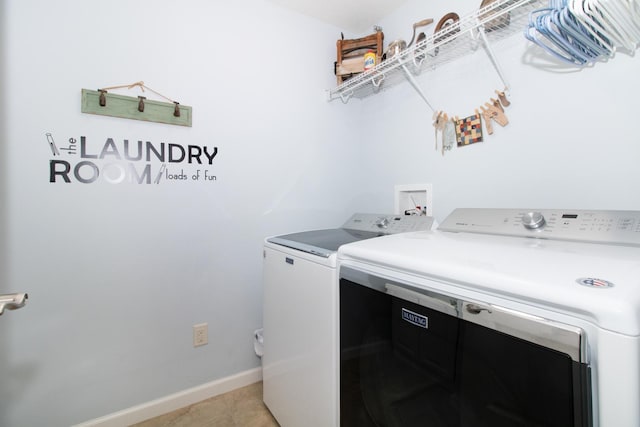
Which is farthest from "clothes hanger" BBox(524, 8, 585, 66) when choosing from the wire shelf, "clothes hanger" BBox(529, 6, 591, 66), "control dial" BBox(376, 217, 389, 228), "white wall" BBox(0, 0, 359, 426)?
"white wall" BBox(0, 0, 359, 426)

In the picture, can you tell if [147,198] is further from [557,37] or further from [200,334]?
[557,37]

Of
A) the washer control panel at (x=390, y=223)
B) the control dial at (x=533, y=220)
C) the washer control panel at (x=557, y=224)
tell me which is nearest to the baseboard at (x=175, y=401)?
the washer control panel at (x=390, y=223)

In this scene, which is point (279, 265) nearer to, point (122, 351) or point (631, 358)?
point (122, 351)

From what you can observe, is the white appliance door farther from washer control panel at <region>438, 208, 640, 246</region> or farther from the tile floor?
washer control panel at <region>438, 208, 640, 246</region>

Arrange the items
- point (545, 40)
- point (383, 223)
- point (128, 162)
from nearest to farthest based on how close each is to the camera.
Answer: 1. point (545, 40)
2. point (128, 162)
3. point (383, 223)

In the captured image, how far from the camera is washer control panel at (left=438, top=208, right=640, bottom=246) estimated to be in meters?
0.90

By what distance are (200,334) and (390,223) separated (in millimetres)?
1251

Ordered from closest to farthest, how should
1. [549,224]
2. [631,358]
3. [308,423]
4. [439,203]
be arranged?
1. [631,358]
2. [549,224]
3. [308,423]
4. [439,203]

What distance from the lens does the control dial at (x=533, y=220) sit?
106 centimetres

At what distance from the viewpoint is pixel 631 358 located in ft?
1.50

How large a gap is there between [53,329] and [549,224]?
7.01 feet

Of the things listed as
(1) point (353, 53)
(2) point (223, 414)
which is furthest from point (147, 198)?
(1) point (353, 53)

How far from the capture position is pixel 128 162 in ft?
4.89

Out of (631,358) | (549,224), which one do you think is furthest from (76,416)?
(549,224)
